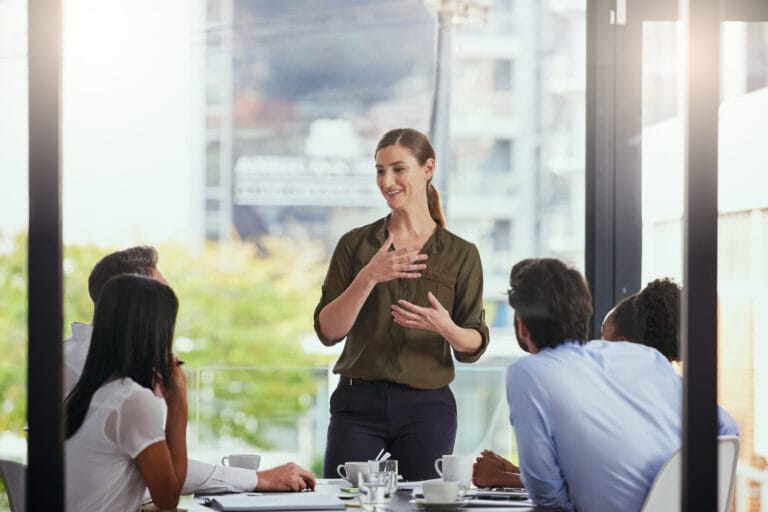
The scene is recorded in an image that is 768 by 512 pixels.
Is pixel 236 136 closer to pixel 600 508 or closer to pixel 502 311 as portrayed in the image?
pixel 502 311

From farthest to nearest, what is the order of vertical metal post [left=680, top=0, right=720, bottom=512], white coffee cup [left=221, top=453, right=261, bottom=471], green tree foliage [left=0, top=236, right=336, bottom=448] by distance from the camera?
green tree foliage [left=0, top=236, right=336, bottom=448], white coffee cup [left=221, top=453, right=261, bottom=471], vertical metal post [left=680, top=0, right=720, bottom=512]

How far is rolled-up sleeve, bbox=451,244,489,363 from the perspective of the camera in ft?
9.43

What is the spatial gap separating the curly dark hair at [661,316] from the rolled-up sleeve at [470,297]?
0.45m

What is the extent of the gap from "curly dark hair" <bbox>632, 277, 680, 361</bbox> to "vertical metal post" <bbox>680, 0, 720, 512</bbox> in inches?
35.2

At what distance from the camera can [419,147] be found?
298cm

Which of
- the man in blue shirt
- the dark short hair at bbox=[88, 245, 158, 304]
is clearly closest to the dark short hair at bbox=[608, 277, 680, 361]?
the man in blue shirt

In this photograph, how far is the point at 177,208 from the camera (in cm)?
1497

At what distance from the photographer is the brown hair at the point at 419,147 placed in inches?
117

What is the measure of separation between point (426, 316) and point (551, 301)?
20.8 inches

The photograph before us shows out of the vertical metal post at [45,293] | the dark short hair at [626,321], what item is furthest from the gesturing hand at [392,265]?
the vertical metal post at [45,293]

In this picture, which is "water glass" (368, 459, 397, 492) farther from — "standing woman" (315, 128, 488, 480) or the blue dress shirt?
"standing woman" (315, 128, 488, 480)

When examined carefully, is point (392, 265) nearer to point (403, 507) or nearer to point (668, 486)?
point (403, 507)

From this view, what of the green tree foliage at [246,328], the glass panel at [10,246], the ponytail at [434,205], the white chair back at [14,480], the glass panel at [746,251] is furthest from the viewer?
the green tree foliage at [246,328]

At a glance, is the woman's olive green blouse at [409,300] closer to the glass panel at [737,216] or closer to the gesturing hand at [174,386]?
the gesturing hand at [174,386]
